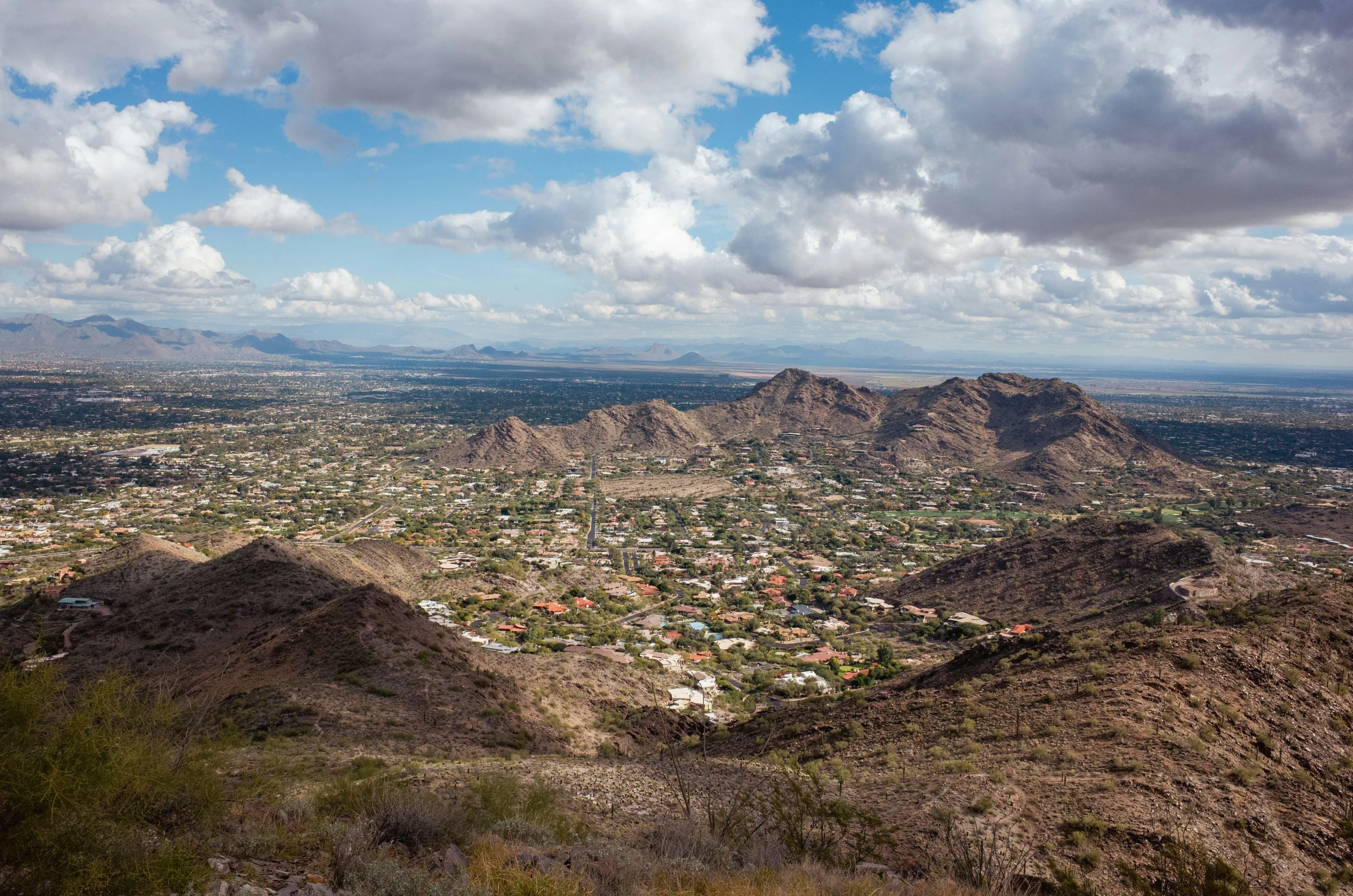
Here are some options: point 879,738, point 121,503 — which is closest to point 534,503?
point 121,503

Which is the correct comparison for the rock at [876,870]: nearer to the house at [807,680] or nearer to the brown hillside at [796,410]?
the house at [807,680]

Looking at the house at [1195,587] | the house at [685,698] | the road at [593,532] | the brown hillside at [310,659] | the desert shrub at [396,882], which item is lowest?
the road at [593,532]

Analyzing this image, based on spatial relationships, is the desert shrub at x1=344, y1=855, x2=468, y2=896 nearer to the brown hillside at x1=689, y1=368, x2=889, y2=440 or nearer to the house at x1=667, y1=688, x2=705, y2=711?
the house at x1=667, y1=688, x2=705, y2=711

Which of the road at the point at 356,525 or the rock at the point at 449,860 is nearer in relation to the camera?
the rock at the point at 449,860

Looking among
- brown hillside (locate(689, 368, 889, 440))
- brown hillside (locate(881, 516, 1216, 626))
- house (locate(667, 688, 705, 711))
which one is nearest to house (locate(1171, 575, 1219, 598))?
brown hillside (locate(881, 516, 1216, 626))

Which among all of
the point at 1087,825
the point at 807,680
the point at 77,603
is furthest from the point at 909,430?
the point at 77,603

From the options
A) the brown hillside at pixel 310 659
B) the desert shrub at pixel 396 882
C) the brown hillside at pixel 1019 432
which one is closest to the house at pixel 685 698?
the brown hillside at pixel 310 659
